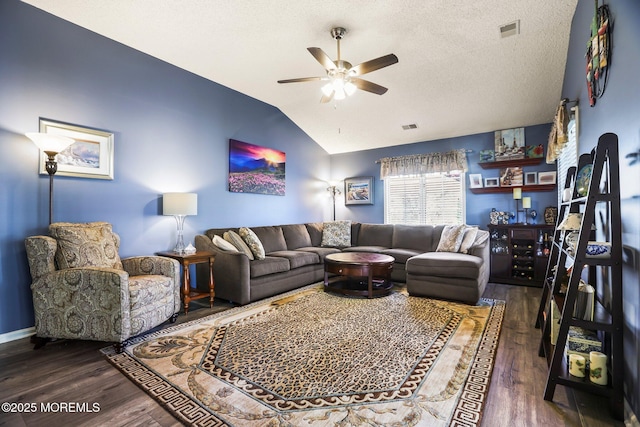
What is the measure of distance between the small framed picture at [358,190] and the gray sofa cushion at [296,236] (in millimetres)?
1541

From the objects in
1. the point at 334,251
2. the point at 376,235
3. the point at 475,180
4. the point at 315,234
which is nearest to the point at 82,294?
the point at 334,251

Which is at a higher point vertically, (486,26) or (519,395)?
(486,26)

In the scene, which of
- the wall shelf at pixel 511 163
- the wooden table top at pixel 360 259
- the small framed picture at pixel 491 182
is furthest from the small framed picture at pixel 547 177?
the wooden table top at pixel 360 259

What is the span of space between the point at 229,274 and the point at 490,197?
4405 mm

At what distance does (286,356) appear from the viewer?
2.23 metres

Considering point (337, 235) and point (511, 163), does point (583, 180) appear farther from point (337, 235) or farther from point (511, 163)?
point (337, 235)

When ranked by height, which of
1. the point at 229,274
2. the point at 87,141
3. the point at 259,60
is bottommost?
the point at 229,274

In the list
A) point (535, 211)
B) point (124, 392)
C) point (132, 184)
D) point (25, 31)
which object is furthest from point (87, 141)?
point (535, 211)

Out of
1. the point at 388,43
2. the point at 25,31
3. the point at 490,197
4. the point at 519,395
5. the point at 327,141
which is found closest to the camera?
the point at 519,395

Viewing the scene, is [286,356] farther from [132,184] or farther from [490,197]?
[490,197]

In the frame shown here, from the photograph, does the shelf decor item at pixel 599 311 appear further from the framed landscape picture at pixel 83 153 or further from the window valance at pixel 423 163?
the framed landscape picture at pixel 83 153

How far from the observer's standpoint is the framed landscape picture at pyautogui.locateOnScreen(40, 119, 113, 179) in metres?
2.90

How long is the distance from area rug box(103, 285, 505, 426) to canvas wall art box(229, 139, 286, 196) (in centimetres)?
217

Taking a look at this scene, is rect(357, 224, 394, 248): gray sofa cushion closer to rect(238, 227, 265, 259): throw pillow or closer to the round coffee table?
the round coffee table
